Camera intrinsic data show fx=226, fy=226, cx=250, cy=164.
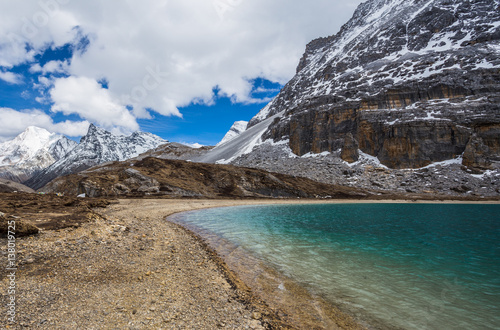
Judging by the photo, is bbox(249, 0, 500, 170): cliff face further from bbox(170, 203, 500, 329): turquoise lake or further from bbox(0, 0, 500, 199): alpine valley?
bbox(170, 203, 500, 329): turquoise lake

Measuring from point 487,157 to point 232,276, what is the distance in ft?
280

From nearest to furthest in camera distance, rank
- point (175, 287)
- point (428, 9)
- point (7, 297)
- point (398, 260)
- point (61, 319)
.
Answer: point (61, 319) → point (7, 297) → point (175, 287) → point (398, 260) → point (428, 9)

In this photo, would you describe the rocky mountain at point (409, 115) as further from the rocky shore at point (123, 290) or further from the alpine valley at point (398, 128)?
the rocky shore at point (123, 290)

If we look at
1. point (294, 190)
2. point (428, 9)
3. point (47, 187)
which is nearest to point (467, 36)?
point (428, 9)

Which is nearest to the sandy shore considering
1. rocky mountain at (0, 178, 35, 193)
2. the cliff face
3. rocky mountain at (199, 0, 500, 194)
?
rocky mountain at (199, 0, 500, 194)

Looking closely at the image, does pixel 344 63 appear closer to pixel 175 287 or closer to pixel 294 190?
pixel 294 190

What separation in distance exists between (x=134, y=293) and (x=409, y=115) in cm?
9301

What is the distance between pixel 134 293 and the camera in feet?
21.3

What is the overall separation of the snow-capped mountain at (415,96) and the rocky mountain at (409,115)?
1.03 ft

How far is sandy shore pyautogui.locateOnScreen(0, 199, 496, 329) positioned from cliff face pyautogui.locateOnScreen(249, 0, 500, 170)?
7918 centimetres

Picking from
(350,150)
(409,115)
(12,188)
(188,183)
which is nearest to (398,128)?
(409,115)

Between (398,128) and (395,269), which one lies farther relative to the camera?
(398,128)

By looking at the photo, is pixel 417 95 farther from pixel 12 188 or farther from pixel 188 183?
pixel 12 188

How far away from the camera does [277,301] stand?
23.9ft
